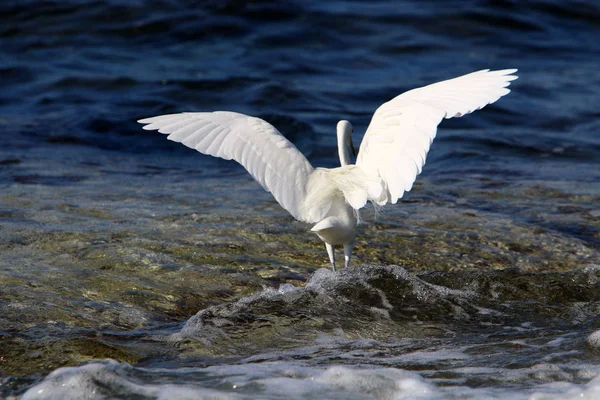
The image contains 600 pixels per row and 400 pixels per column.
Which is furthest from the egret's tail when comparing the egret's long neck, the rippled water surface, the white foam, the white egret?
the white foam

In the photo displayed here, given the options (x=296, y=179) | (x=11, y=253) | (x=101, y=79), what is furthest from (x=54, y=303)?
(x=101, y=79)

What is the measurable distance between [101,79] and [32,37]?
2137 mm

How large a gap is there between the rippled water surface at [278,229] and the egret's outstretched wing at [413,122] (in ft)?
2.13

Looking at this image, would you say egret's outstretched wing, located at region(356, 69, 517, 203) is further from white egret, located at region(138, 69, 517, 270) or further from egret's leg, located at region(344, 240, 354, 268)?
egret's leg, located at region(344, 240, 354, 268)

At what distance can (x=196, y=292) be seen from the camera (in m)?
4.78

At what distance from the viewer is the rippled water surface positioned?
148 inches

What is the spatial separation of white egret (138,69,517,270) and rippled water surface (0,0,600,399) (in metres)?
0.43

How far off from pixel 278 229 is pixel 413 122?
176 cm

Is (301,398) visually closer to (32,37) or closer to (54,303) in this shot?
(54,303)

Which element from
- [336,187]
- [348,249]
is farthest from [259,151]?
[348,249]

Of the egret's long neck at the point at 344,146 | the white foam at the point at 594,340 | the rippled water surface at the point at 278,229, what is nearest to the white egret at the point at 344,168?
the rippled water surface at the point at 278,229

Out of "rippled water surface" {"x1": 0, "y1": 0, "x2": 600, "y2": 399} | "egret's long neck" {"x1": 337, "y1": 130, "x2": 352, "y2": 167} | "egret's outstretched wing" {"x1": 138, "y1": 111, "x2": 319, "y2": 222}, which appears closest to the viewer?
"rippled water surface" {"x1": 0, "y1": 0, "x2": 600, "y2": 399}

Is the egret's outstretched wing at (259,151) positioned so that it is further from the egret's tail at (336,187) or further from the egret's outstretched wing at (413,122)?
the egret's outstretched wing at (413,122)

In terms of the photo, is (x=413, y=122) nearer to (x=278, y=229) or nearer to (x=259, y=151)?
(x=259, y=151)
